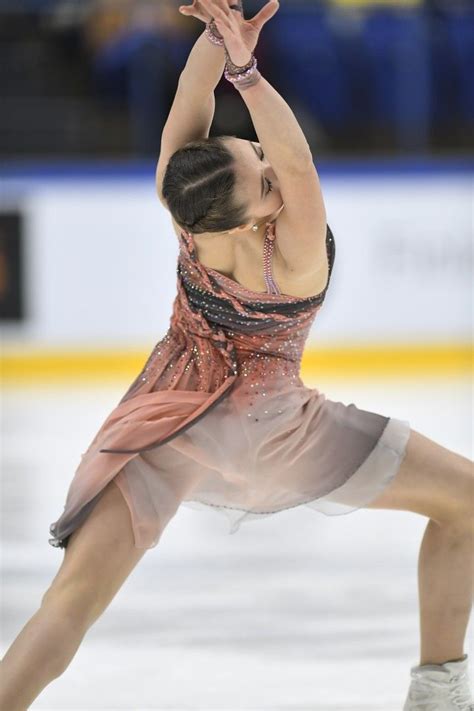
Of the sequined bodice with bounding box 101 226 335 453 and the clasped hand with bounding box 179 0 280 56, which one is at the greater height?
the clasped hand with bounding box 179 0 280 56

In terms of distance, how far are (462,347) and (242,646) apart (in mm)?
5156

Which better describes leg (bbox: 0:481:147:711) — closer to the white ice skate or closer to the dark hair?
the dark hair

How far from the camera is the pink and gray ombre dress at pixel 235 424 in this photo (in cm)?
260

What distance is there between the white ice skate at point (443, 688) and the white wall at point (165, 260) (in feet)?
17.6

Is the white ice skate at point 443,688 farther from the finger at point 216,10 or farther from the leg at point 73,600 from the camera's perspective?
the finger at point 216,10

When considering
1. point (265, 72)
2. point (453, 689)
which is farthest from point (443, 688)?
point (265, 72)

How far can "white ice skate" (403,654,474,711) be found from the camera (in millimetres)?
2824

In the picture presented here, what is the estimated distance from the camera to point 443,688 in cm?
282

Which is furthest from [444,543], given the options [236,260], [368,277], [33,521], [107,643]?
[368,277]

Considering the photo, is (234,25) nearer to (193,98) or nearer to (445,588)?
(193,98)

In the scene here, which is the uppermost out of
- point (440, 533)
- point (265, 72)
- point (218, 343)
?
point (265, 72)

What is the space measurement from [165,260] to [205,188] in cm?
573

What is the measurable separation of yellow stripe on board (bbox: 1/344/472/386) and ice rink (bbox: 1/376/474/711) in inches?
91.7

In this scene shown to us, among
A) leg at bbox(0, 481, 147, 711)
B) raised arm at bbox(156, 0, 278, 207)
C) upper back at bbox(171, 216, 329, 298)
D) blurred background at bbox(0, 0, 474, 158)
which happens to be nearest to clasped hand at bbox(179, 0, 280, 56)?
raised arm at bbox(156, 0, 278, 207)
